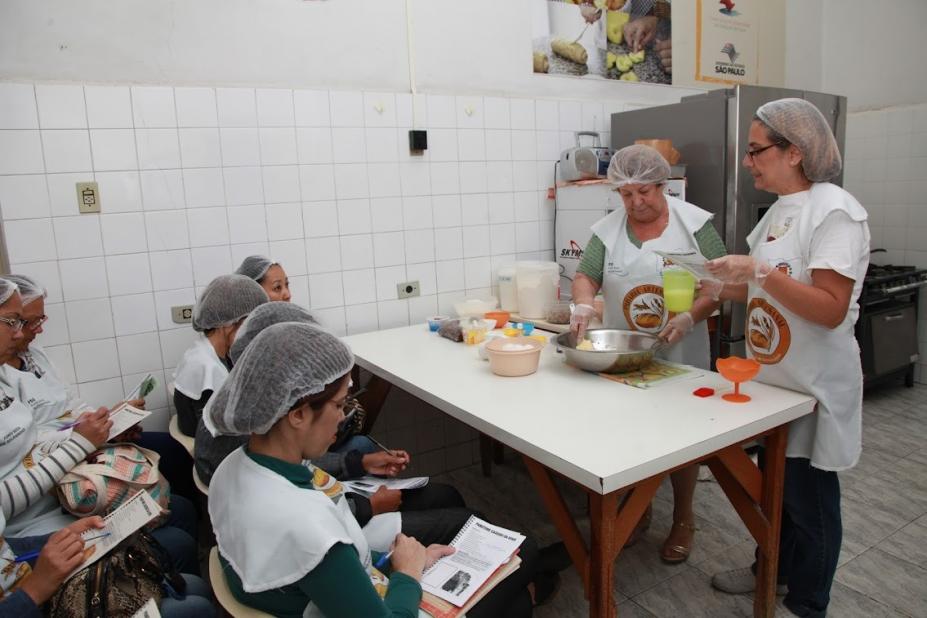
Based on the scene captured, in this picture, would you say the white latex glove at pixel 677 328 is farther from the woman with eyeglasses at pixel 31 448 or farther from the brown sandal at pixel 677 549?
the woman with eyeglasses at pixel 31 448

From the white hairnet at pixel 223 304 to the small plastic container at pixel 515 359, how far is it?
89 cm

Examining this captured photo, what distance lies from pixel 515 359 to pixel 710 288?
0.79m

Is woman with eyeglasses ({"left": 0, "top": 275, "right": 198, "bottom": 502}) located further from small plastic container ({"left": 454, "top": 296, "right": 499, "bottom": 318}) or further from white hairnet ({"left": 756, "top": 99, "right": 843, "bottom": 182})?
white hairnet ({"left": 756, "top": 99, "right": 843, "bottom": 182})

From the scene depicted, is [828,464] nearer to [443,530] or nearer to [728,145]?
[443,530]

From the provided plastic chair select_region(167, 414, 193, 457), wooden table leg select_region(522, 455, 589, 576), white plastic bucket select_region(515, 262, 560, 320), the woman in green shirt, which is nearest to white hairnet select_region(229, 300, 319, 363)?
the woman in green shirt

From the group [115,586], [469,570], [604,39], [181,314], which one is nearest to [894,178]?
[604,39]

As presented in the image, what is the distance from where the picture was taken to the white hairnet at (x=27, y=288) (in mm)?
2082

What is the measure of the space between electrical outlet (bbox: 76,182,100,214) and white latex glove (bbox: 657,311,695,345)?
7.60ft

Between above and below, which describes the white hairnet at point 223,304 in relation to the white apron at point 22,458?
above

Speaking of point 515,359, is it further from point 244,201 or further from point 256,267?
point 244,201

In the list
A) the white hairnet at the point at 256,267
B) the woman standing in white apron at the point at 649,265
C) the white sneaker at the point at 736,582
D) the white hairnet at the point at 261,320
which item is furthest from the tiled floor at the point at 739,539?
the white hairnet at the point at 256,267

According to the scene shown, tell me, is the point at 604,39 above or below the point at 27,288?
above

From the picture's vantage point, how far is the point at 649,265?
2.49m

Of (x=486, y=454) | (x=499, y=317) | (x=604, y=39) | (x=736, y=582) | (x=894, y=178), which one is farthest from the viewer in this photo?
(x=894, y=178)
